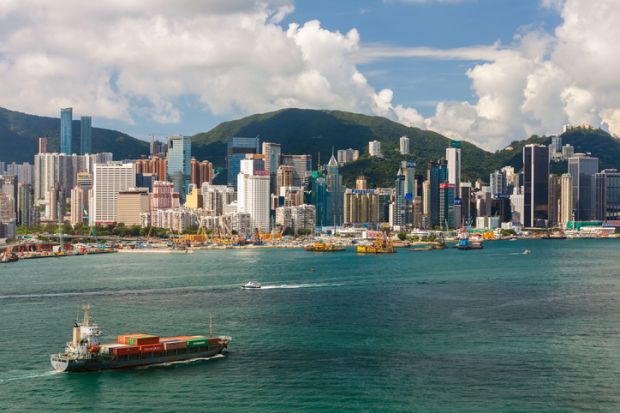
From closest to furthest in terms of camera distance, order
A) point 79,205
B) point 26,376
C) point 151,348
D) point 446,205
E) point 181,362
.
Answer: point 26,376, point 151,348, point 181,362, point 79,205, point 446,205

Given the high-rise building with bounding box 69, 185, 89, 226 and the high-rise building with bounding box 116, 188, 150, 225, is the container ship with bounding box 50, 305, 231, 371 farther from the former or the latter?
the high-rise building with bounding box 69, 185, 89, 226

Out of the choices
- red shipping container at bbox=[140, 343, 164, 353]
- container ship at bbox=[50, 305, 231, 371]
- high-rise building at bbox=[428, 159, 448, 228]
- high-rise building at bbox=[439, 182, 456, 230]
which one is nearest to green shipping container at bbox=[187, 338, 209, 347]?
container ship at bbox=[50, 305, 231, 371]

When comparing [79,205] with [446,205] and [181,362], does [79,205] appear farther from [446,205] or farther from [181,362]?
[181,362]

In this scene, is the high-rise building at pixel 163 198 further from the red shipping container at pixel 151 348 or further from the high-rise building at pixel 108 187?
the red shipping container at pixel 151 348

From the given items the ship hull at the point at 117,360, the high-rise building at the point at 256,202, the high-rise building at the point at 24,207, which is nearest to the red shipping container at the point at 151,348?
the ship hull at the point at 117,360

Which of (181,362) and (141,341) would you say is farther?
(181,362)

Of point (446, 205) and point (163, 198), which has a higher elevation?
point (163, 198)

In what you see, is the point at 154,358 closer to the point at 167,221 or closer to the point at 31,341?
the point at 31,341

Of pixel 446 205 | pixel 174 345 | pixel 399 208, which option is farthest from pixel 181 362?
pixel 446 205
